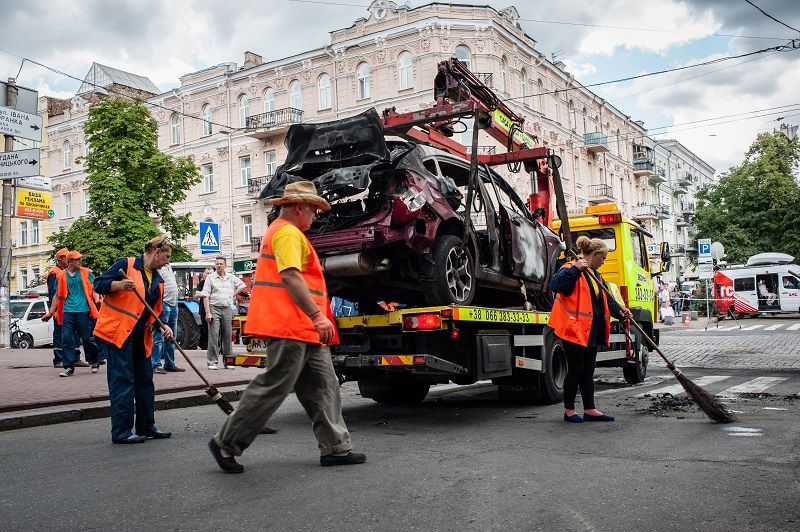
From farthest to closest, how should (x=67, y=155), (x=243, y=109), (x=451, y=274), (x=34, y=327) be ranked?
(x=67, y=155)
(x=243, y=109)
(x=34, y=327)
(x=451, y=274)

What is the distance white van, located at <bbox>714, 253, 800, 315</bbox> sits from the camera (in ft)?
120

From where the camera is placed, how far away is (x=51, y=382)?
10.4 metres

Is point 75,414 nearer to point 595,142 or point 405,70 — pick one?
point 405,70

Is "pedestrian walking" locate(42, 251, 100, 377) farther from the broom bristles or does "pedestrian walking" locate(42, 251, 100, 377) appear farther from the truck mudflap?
the broom bristles

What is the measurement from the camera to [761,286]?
37.6 m

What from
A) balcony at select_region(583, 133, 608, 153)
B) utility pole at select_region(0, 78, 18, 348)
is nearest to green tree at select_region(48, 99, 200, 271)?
utility pole at select_region(0, 78, 18, 348)

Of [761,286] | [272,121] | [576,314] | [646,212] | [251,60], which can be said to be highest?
[251,60]

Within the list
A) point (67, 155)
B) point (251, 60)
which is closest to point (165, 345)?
point (251, 60)

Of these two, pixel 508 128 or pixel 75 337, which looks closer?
pixel 508 128

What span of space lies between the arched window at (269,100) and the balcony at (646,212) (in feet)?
97.2

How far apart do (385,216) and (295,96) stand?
34.4 m

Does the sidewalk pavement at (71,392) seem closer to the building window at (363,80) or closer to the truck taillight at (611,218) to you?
the truck taillight at (611,218)

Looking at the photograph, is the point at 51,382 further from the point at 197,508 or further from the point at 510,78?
the point at 510,78

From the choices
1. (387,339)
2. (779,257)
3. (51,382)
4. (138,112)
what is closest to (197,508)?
(387,339)
